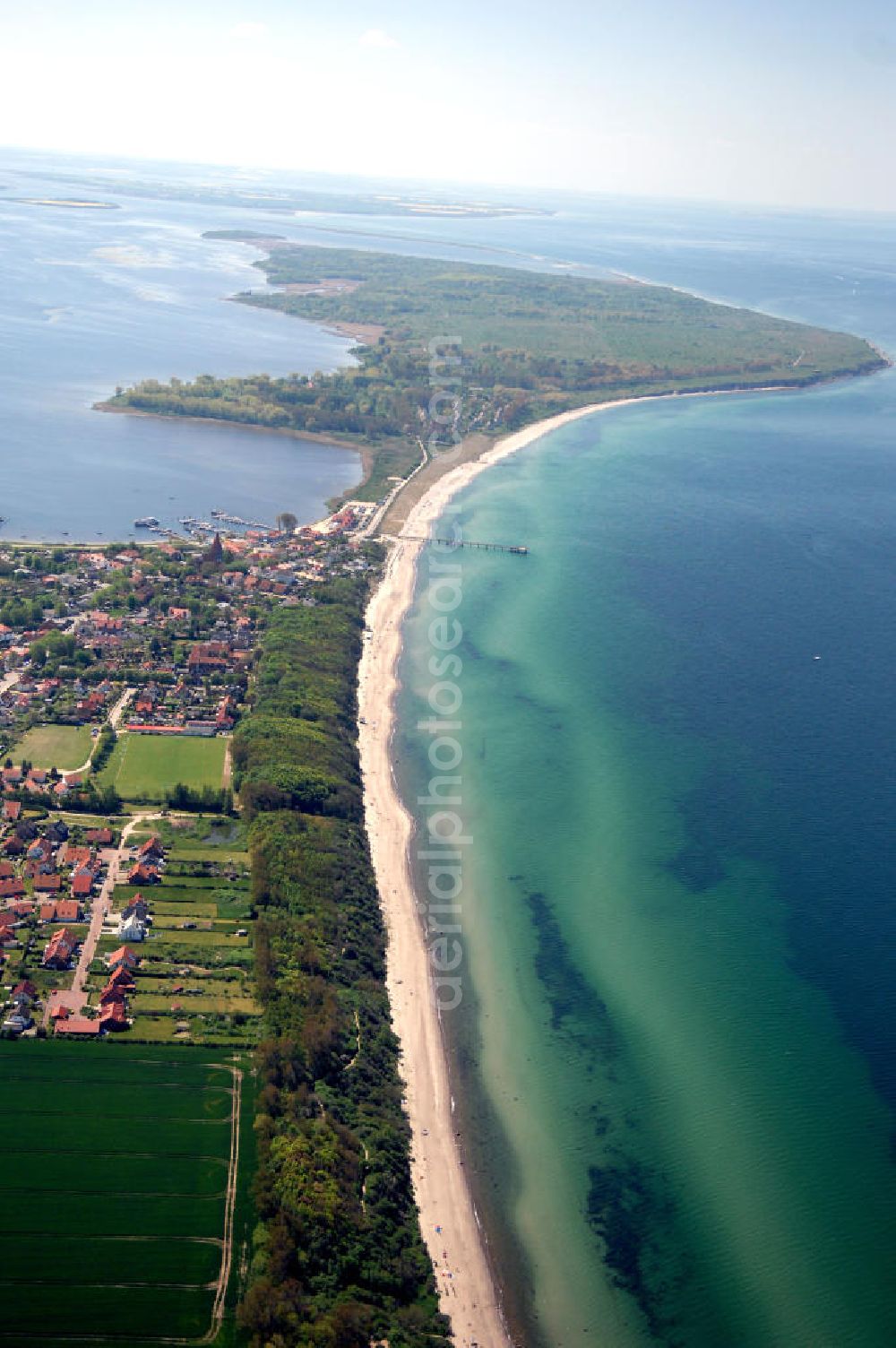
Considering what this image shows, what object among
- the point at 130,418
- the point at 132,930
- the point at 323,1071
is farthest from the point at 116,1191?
the point at 130,418

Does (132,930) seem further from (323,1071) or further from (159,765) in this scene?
(159,765)

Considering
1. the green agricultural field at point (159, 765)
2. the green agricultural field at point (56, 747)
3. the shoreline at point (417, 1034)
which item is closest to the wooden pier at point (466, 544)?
the shoreline at point (417, 1034)

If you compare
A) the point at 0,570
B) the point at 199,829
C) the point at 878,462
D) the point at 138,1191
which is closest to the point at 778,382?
the point at 878,462

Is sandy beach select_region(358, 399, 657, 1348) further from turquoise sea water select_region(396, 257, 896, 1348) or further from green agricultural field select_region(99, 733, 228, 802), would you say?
green agricultural field select_region(99, 733, 228, 802)

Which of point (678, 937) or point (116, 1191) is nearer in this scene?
point (116, 1191)

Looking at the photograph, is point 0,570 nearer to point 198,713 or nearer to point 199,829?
point 198,713
